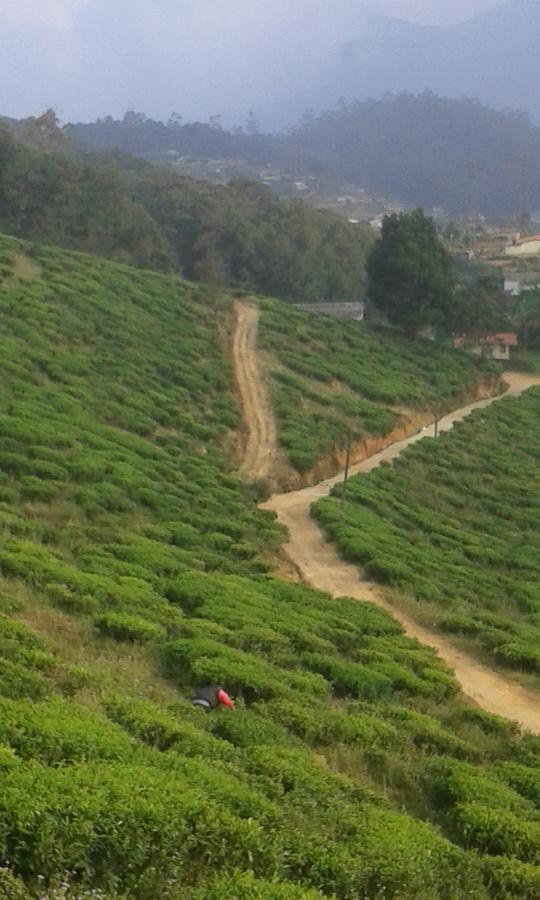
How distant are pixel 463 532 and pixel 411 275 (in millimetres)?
25698

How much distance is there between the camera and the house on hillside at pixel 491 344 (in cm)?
5800

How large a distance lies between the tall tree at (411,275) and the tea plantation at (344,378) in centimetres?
145

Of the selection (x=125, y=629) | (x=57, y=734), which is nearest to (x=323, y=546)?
(x=125, y=629)

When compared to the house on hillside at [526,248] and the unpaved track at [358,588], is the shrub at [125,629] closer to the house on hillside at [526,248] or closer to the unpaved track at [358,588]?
the unpaved track at [358,588]

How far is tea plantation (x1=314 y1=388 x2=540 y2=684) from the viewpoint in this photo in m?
19.5

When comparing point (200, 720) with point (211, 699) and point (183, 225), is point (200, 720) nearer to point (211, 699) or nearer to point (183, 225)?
point (211, 699)

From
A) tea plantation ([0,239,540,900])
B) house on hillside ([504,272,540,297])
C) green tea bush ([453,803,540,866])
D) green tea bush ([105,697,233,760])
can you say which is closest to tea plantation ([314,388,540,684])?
tea plantation ([0,239,540,900])

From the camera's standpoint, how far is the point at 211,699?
11047 mm

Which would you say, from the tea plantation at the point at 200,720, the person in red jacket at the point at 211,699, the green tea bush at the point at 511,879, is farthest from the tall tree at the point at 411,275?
the green tea bush at the point at 511,879

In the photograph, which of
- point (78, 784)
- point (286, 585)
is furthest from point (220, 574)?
point (78, 784)

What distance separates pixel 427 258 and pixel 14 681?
44.7 meters

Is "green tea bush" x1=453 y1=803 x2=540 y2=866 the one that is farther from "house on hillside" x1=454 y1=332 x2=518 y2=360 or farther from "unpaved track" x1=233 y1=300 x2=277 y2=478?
"house on hillside" x1=454 y1=332 x2=518 y2=360

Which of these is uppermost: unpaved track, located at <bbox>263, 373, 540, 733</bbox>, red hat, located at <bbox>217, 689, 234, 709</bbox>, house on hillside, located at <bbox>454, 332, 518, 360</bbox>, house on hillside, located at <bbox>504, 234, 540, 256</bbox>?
house on hillside, located at <bbox>504, 234, 540, 256</bbox>

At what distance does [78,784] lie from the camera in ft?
23.2
